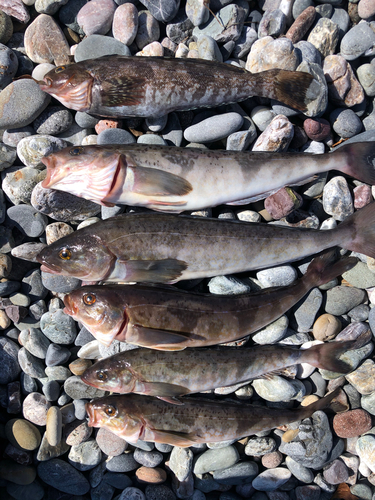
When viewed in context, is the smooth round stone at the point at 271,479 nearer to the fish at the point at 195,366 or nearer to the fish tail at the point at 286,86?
the fish at the point at 195,366

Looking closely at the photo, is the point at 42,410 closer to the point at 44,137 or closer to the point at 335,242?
the point at 44,137

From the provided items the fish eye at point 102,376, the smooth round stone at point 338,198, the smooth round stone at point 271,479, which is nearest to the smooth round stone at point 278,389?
the smooth round stone at point 271,479

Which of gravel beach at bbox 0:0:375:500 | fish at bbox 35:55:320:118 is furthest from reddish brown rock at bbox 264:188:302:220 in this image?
fish at bbox 35:55:320:118

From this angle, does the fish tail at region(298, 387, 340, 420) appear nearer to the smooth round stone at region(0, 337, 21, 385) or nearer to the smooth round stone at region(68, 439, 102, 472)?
the smooth round stone at region(68, 439, 102, 472)

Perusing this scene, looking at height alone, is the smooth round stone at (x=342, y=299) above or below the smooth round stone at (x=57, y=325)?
above

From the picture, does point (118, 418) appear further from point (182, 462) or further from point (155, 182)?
point (155, 182)

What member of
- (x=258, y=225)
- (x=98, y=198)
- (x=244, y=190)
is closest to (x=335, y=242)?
(x=258, y=225)
